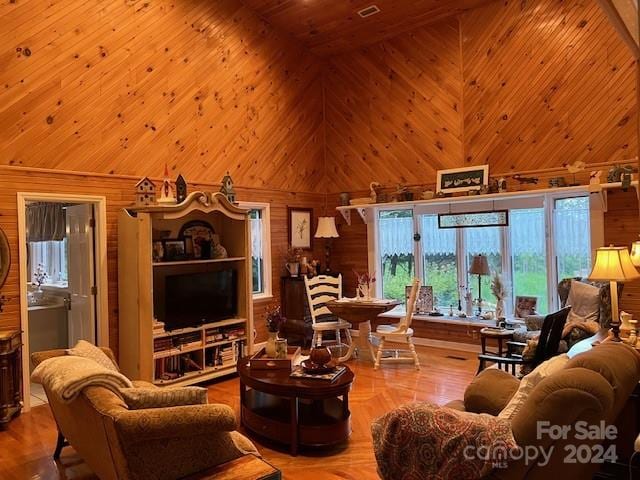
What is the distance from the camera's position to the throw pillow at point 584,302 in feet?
15.1

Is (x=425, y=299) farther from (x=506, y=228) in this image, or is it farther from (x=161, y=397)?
(x=161, y=397)

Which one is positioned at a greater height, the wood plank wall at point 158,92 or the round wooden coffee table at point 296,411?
the wood plank wall at point 158,92

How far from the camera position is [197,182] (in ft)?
18.8

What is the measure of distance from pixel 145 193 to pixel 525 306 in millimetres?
4569

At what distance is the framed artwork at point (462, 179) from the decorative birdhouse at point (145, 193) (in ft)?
11.7

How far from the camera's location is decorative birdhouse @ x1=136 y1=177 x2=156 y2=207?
4.91 meters

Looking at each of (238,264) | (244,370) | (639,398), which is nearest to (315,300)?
(238,264)

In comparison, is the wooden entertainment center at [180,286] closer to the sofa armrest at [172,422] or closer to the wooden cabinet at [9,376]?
the wooden cabinet at [9,376]

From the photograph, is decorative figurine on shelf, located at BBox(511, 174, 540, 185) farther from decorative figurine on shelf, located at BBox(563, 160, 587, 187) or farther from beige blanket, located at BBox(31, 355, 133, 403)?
beige blanket, located at BBox(31, 355, 133, 403)

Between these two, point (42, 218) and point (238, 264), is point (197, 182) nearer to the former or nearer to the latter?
point (238, 264)

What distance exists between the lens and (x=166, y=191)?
5.21 m

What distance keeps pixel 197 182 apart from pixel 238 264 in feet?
3.71

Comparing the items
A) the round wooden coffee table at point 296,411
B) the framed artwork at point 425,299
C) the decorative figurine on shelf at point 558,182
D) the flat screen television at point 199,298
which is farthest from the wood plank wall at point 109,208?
the decorative figurine on shelf at point 558,182

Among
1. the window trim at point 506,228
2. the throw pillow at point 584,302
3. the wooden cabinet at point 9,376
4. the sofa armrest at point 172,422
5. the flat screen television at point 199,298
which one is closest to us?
the sofa armrest at point 172,422
